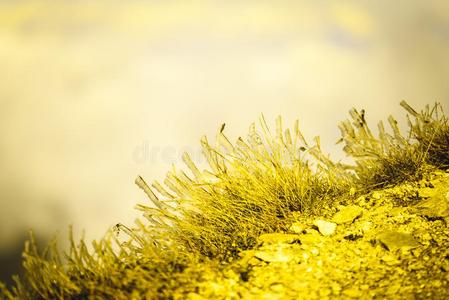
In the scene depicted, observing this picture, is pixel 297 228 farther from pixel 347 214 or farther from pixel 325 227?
pixel 347 214

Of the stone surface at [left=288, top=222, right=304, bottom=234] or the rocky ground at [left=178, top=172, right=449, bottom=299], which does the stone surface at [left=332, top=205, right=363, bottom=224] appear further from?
the stone surface at [left=288, top=222, right=304, bottom=234]

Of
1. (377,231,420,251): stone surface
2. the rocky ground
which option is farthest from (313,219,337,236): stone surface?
(377,231,420,251): stone surface

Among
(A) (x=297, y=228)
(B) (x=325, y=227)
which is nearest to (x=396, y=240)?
(B) (x=325, y=227)

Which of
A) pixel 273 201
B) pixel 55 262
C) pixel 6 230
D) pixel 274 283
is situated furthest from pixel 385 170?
pixel 6 230

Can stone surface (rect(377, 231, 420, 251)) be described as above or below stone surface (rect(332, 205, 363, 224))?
below

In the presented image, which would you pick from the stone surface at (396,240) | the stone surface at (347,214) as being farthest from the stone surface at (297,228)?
the stone surface at (396,240)

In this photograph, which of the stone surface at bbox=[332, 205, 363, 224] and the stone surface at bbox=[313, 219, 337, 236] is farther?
the stone surface at bbox=[332, 205, 363, 224]

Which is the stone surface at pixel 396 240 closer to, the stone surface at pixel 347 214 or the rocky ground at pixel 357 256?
the rocky ground at pixel 357 256

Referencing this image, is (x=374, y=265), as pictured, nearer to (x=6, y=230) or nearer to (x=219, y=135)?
(x=219, y=135)
